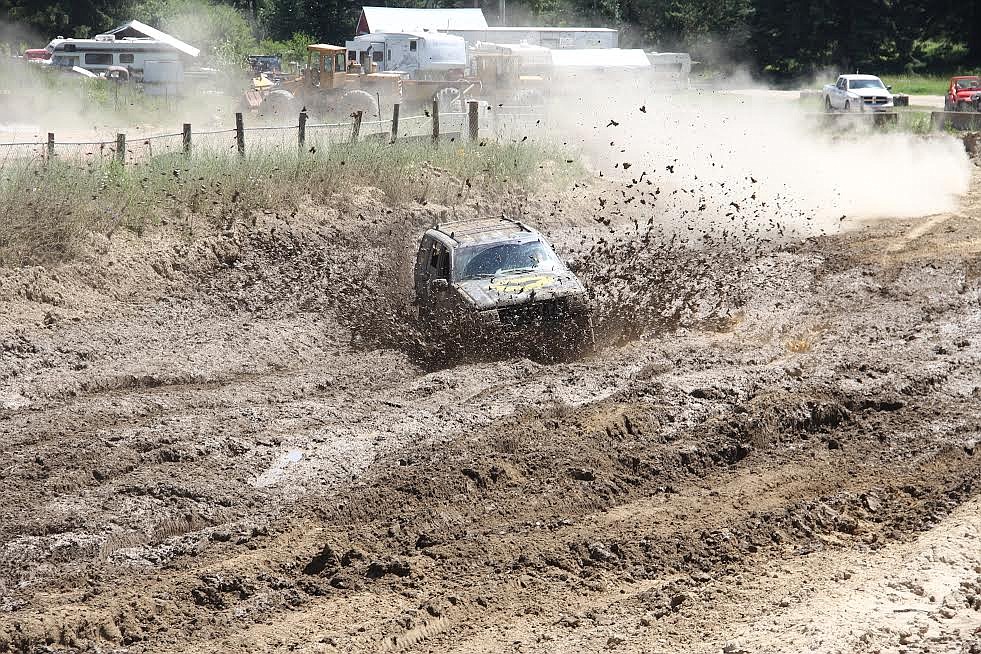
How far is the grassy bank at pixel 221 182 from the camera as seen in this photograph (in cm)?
1605

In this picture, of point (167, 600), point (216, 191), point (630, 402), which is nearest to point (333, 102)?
point (216, 191)

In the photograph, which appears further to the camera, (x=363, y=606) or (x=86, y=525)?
(x=86, y=525)

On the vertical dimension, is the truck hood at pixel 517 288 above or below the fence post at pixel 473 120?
below

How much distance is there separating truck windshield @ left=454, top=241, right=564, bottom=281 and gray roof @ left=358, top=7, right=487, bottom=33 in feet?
150

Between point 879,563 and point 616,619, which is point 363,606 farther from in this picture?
point 879,563

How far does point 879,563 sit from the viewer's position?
314 inches

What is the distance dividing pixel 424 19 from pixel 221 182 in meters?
43.5

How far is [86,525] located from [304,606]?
2.13m

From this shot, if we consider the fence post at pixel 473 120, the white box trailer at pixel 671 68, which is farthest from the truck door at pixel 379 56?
the fence post at pixel 473 120

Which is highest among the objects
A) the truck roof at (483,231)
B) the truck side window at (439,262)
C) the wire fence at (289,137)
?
the wire fence at (289,137)

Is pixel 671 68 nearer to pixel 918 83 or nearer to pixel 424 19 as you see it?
pixel 918 83

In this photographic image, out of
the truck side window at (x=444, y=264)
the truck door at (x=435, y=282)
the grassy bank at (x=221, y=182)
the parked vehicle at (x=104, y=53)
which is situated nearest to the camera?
the truck door at (x=435, y=282)

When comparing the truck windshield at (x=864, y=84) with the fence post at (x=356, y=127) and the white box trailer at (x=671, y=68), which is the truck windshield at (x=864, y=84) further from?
the fence post at (x=356, y=127)

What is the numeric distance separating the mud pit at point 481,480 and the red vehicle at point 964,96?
27.8 meters
